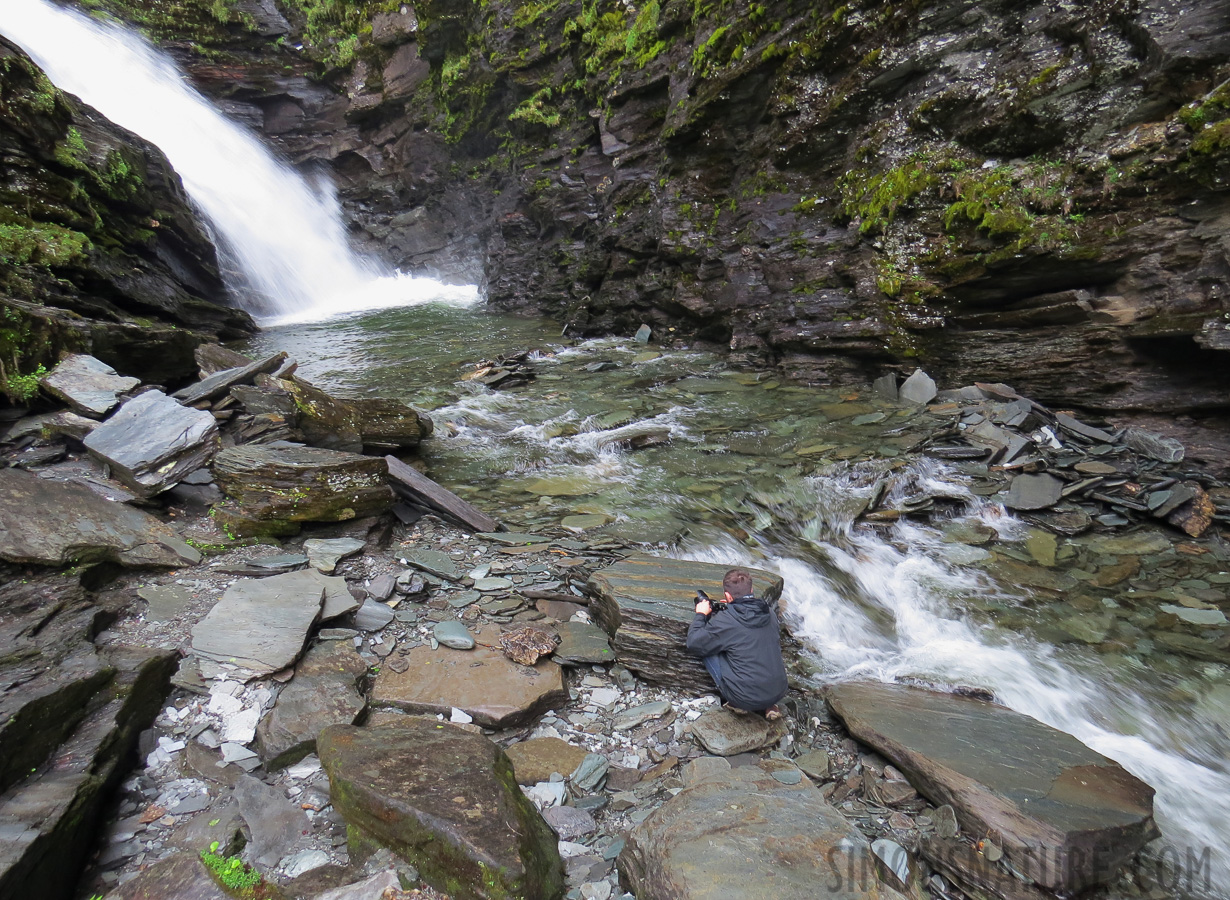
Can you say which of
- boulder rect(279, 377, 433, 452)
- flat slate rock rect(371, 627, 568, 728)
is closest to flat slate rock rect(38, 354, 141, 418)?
boulder rect(279, 377, 433, 452)

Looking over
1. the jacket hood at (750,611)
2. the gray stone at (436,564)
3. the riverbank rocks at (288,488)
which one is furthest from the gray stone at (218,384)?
the jacket hood at (750,611)

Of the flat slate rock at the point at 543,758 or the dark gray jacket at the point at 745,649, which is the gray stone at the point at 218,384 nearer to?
the flat slate rock at the point at 543,758

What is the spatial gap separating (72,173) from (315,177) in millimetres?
18337

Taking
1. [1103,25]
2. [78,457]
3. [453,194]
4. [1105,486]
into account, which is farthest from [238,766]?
[453,194]

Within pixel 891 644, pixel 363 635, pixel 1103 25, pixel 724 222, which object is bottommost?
pixel 891 644

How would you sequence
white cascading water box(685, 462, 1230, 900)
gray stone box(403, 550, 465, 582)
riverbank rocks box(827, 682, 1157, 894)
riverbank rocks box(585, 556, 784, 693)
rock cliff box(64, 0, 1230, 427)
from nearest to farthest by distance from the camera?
riverbank rocks box(827, 682, 1157, 894) < white cascading water box(685, 462, 1230, 900) < riverbank rocks box(585, 556, 784, 693) < gray stone box(403, 550, 465, 582) < rock cliff box(64, 0, 1230, 427)

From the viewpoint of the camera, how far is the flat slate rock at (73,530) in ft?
13.5

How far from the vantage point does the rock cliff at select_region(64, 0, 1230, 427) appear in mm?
6914

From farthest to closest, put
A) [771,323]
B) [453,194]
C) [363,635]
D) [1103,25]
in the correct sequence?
[453,194] → [771,323] → [1103,25] → [363,635]

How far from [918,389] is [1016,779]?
717 cm

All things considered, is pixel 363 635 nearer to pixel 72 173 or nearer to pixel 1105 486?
pixel 1105 486

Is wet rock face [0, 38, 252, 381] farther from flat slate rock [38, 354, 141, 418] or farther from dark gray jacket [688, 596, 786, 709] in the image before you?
dark gray jacket [688, 596, 786, 709]

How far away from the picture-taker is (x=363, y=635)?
414 cm

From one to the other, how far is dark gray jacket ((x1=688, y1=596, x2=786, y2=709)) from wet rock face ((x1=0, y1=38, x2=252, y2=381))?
26.4 ft
